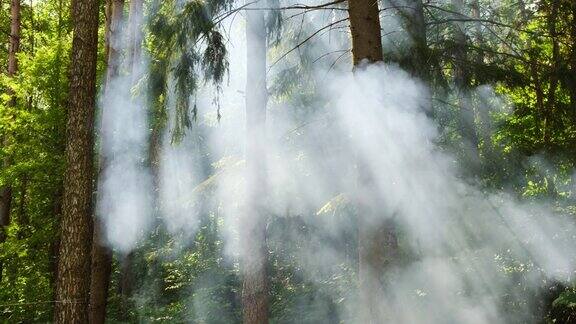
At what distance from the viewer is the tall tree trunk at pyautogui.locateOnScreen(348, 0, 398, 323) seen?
14.3 feet

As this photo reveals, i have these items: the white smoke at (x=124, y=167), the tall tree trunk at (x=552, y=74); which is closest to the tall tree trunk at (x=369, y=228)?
the tall tree trunk at (x=552, y=74)

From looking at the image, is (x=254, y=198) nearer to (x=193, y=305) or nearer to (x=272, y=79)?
(x=272, y=79)

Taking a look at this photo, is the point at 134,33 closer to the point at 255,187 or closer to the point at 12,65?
the point at 12,65

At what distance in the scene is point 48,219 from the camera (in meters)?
10.0

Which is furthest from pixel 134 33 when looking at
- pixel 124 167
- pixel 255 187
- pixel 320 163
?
pixel 255 187

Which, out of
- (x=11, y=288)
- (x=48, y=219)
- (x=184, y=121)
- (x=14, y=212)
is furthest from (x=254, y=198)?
(x=14, y=212)

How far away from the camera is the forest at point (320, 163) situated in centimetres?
587

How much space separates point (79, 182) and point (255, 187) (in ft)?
8.25

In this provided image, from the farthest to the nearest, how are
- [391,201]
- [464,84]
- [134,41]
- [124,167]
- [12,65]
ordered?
→ 1. [12,65]
2. [124,167]
3. [134,41]
4. [391,201]
5. [464,84]

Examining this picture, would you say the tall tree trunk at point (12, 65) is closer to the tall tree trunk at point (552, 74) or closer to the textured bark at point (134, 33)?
the textured bark at point (134, 33)

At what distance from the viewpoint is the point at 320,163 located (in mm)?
10266

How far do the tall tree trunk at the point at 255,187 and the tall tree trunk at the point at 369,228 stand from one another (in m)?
2.64

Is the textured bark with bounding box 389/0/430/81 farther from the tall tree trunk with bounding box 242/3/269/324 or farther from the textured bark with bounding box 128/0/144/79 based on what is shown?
the textured bark with bounding box 128/0/144/79

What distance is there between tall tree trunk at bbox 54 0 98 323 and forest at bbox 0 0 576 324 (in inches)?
0.8
